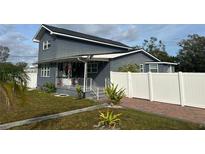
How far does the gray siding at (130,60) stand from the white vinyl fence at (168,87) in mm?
2240

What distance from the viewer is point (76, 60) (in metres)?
18.0

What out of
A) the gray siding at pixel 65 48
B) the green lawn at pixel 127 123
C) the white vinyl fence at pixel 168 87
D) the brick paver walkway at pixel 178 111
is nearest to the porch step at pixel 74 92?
the white vinyl fence at pixel 168 87

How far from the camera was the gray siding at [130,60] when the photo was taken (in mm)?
18709

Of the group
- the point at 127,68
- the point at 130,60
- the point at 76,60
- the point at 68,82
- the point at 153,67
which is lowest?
the point at 68,82

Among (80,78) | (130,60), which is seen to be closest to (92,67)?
(80,78)

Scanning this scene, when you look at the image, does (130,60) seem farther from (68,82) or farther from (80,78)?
(68,82)

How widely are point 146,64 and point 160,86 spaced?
1016 cm

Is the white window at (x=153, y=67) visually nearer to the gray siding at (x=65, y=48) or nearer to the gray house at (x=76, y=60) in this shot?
the gray house at (x=76, y=60)

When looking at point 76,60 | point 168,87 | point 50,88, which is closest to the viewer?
point 168,87

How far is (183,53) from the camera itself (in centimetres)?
3731

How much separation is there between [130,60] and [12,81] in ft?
52.0

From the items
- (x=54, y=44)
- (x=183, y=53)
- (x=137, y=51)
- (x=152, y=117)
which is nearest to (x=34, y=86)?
(x=54, y=44)

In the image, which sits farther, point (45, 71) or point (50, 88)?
point (45, 71)
